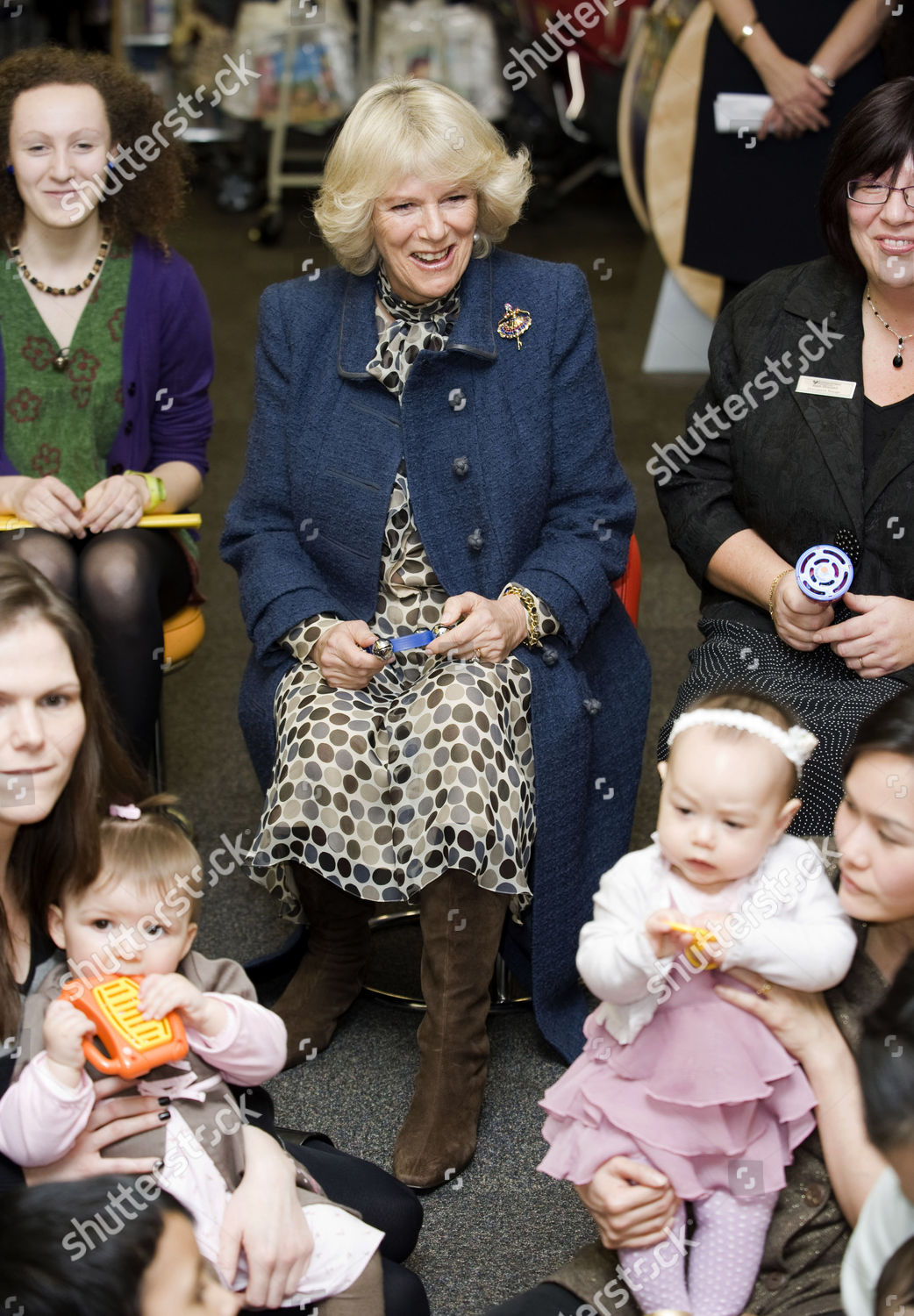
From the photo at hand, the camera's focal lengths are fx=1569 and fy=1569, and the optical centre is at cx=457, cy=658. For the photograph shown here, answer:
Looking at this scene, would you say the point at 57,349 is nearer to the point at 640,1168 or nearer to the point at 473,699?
the point at 473,699

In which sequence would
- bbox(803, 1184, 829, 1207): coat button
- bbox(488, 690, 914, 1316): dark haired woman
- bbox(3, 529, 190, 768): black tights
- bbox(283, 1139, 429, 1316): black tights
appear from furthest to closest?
bbox(3, 529, 190, 768): black tights
bbox(283, 1139, 429, 1316): black tights
bbox(803, 1184, 829, 1207): coat button
bbox(488, 690, 914, 1316): dark haired woman

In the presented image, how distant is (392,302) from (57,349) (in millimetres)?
692

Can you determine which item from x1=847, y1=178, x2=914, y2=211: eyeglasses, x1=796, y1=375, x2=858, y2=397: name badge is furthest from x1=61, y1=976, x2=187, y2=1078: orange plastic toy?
x1=847, y1=178, x2=914, y2=211: eyeglasses

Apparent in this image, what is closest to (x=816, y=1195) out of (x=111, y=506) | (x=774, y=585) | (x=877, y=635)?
(x=877, y=635)

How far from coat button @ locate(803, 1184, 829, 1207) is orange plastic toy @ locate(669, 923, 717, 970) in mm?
245

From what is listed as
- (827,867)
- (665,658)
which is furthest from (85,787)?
(665,658)

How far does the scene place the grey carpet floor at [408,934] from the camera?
215cm

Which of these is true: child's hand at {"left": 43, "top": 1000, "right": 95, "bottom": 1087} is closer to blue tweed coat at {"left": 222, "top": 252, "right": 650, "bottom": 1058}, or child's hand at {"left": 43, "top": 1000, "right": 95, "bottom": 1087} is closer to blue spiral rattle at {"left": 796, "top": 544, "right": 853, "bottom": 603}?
blue tweed coat at {"left": 222, "top": 252, "right": 650, "bottom": 1058}

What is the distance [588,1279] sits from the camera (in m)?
1.63

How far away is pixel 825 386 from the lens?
2.34m

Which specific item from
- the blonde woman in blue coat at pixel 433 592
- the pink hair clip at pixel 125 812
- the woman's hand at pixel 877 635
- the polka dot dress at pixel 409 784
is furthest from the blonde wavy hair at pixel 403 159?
the pink hair clip at pixel 125 812

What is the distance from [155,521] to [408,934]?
0.87 metres

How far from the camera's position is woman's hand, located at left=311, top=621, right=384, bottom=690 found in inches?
91.4

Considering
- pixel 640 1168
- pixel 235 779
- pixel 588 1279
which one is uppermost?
pixel 640 1168
